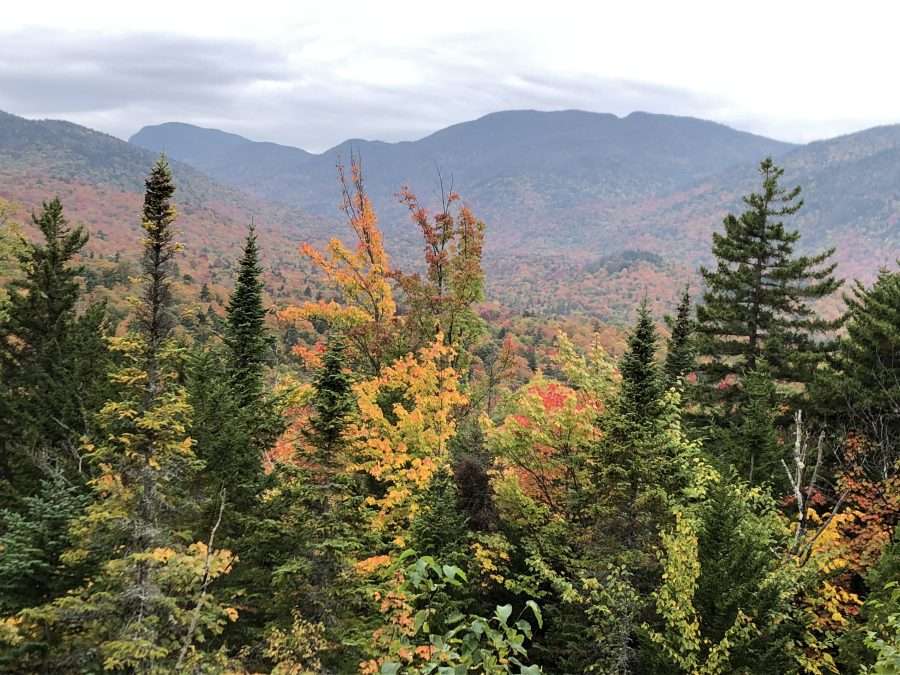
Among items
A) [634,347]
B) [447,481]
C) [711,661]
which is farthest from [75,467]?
[711,661]

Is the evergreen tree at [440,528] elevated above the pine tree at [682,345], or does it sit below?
below

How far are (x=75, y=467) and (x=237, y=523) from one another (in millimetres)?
5343

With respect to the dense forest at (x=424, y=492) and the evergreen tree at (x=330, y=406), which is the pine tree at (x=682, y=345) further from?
the evergreen tree at (x=330, y=406)

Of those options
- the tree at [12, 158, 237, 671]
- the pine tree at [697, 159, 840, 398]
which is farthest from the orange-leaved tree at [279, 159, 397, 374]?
the pine tree at [697, 159, 840, 398]

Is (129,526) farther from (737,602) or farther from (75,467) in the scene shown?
(737,602)

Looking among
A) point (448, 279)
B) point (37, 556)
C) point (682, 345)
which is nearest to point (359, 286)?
point (448, 279)

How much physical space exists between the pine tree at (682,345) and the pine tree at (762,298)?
19.1 inches

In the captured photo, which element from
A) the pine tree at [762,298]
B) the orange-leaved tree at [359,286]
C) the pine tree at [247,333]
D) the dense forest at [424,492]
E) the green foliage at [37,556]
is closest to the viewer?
the dense forest at [424,492]

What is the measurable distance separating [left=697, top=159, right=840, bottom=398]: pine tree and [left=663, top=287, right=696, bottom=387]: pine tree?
19.1 inches

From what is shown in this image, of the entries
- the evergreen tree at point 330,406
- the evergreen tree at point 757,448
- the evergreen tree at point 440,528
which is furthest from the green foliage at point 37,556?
the evergreen tree at point 757,448

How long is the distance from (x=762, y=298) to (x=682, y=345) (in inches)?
147

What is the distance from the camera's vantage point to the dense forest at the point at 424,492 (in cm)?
1102

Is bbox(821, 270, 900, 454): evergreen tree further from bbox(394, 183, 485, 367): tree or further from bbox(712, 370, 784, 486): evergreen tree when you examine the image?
bbox(394, 183, 485, 367): tree

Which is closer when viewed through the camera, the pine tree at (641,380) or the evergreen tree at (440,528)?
the pine tree at (641,380)
